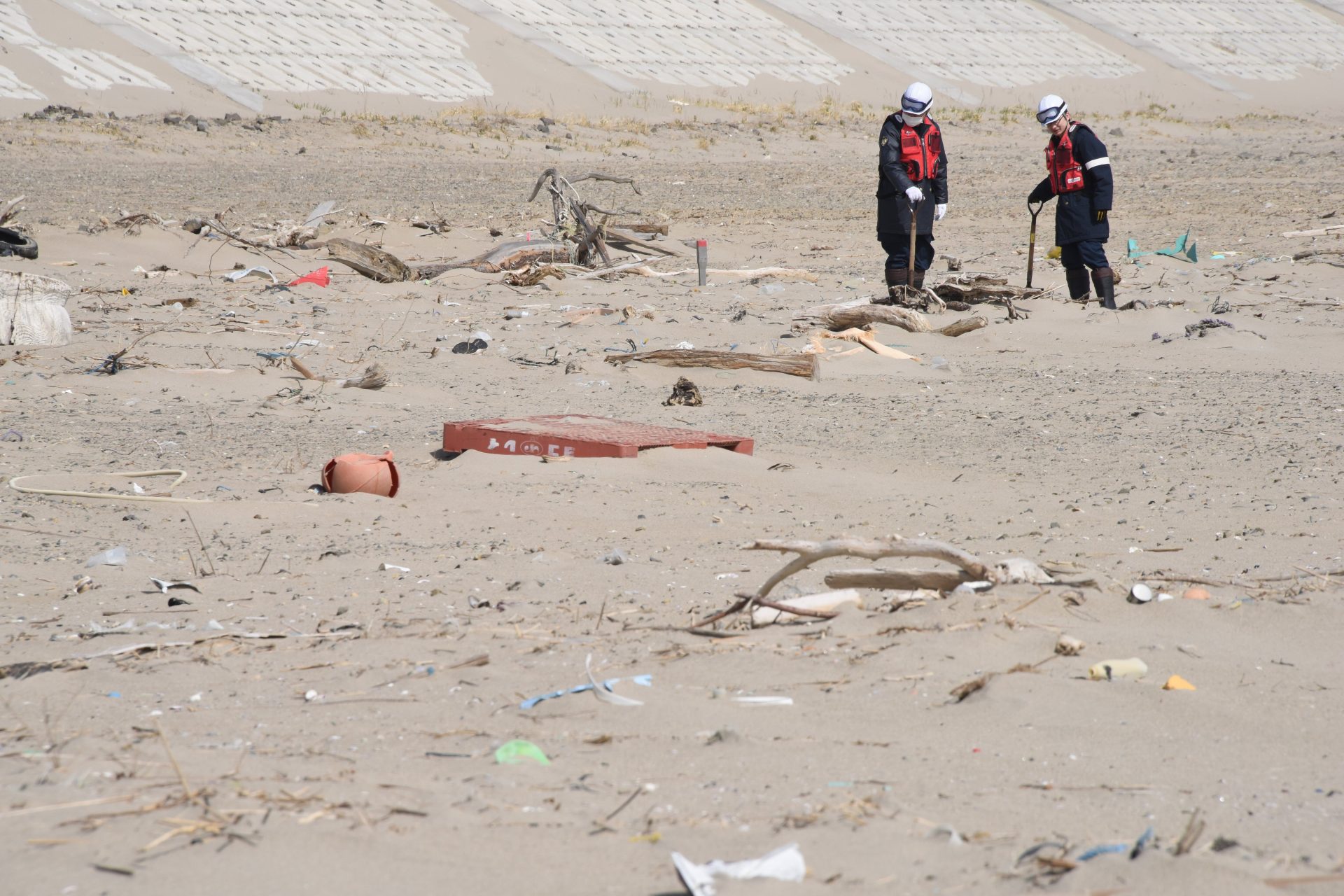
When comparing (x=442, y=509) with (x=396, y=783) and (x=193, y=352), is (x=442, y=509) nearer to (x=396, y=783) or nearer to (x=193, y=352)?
(x=396, y=783)

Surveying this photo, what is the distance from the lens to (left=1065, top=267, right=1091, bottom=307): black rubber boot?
8648 mm

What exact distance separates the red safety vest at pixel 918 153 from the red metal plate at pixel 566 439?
3847mm

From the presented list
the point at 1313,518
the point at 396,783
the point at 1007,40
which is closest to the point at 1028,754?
the point at 396,783

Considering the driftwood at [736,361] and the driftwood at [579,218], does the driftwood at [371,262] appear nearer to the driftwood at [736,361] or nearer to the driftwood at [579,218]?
the driftwood at [579,218]

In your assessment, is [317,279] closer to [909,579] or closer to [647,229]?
[647,229]

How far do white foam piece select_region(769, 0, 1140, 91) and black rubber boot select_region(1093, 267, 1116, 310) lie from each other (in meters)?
25.6

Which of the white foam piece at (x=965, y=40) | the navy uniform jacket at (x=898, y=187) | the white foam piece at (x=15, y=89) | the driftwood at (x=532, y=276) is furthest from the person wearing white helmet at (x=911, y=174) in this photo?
the white foam piece at (x=965, y=40)

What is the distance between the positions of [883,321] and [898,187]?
3.29ft

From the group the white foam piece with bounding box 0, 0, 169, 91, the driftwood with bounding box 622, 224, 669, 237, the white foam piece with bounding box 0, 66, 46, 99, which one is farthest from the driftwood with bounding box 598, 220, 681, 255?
the white foam piece with bounding box 0, 0, 169, 91

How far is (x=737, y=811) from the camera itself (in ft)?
6.87

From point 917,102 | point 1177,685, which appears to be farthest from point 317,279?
point 1177,685

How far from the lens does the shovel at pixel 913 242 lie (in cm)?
830

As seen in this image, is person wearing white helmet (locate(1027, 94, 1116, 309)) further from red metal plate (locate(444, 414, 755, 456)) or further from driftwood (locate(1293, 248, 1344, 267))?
red metal plate (locate(444, 414, 755, 456))

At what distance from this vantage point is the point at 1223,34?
39812 millimetres
